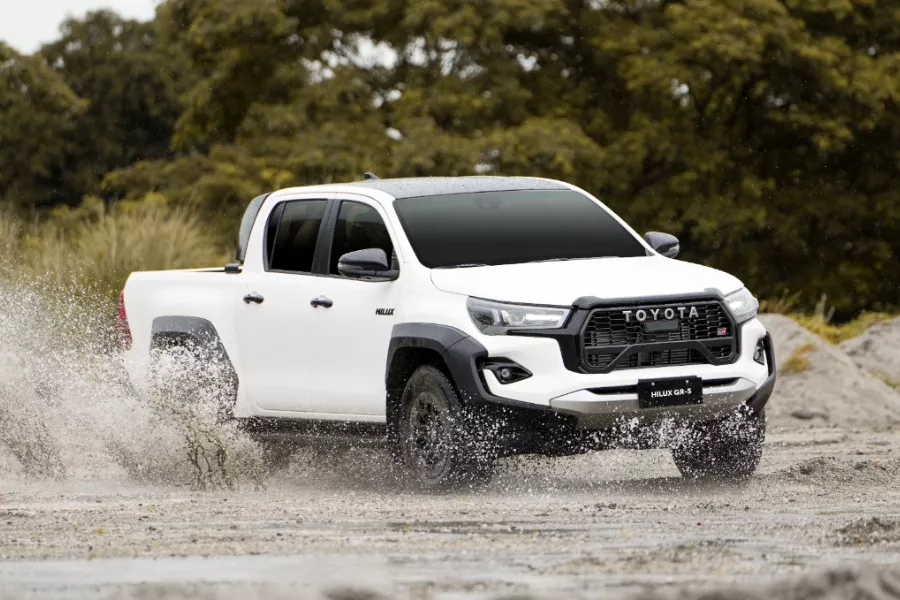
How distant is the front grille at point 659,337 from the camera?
8828 mm

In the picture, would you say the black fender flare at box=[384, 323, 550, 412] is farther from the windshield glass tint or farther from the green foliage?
the green foliage

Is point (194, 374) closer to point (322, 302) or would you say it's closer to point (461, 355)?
point (322, 302)

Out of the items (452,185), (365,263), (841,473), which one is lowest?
(841,473)

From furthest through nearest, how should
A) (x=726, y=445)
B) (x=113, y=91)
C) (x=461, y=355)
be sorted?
(x=113, y=91), (x=726, y=445), (x=461, y=355)

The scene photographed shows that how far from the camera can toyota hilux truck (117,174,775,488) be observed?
884cm

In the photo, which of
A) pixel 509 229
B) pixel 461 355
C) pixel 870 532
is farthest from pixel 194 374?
pixel 870 532

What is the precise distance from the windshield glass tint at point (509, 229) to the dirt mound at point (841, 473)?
5.27 ft

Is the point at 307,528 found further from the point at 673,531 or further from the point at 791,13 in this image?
the point at 791,13

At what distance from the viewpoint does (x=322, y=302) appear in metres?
9.99

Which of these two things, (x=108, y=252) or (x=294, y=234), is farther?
(x=108, y=252)

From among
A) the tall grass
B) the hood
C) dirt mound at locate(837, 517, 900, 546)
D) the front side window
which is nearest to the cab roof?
the front side window

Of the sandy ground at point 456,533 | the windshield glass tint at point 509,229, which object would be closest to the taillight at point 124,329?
the sandy ground at point 456,533

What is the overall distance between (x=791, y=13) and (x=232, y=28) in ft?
31.1

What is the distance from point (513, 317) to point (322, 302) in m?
1.56
